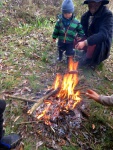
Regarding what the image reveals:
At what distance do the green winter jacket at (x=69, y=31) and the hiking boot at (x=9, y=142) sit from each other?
2.80 m

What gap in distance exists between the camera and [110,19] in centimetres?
456

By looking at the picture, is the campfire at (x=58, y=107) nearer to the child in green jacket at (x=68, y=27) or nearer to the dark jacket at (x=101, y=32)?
the dark jacket at (x=101, y=32)

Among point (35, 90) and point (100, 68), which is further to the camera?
point (100, 68)

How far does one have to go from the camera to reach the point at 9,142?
9.38ft

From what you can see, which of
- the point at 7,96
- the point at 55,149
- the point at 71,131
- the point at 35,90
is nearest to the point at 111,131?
the point at 71,131

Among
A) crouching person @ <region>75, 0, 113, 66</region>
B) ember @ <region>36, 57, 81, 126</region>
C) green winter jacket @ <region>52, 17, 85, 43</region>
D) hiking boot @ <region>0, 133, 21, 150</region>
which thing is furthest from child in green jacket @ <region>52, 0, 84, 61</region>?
hiking boot @ <region>0, 133, 21, 150</region>

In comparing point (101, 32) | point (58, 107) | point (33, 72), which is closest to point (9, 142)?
point (58, 107)

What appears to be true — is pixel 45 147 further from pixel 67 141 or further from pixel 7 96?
pixel 7 96

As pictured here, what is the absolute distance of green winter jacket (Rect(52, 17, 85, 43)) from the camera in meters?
4.78

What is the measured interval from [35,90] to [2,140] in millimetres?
1350

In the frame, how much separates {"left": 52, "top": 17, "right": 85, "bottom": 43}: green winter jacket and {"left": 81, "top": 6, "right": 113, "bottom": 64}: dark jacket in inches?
13.9

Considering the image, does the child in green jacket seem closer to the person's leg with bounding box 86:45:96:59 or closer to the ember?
the person's leg with bounding box 86:45:96:59

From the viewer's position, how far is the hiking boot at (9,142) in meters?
2.86

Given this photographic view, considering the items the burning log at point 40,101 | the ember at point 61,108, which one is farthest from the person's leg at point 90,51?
the burning log at point 40,101
